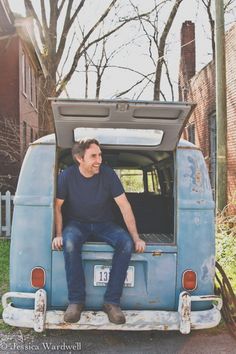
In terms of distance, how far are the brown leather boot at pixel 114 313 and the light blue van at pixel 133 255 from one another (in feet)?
0.19

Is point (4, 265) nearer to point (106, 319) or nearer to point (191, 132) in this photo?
point (106, 319)

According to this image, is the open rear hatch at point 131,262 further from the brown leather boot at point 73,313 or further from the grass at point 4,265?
the grass at point 4,265

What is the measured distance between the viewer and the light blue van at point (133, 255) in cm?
416

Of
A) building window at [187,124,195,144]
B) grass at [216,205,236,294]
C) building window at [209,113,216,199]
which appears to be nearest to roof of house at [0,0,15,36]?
building window at [209,113,216,199]

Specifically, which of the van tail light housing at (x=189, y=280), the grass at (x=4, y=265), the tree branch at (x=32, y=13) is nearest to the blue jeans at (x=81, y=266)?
the van tail light housing at (x=189, y=280)

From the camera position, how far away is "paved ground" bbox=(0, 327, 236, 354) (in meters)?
4.41

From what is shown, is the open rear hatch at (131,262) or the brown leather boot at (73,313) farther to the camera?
the open rear hatch at (131,262)

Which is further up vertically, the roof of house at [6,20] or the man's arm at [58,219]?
the roof of house at [6,20]

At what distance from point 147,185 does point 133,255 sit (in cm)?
241

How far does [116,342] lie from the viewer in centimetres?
461

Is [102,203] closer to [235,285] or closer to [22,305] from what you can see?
[22,305]

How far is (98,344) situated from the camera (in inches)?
179

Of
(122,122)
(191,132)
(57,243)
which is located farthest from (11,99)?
(57,243)

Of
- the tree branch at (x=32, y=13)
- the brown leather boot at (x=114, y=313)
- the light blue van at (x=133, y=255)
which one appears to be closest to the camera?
the brown leather boot at (x=114, y=313)
